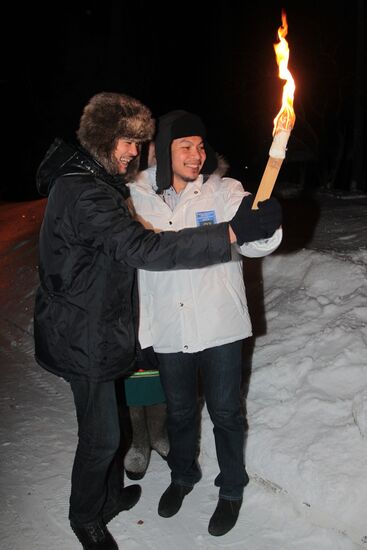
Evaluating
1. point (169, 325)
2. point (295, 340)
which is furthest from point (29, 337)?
point (169, 325)

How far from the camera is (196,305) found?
296 centimetres

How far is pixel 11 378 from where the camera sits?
5.46m

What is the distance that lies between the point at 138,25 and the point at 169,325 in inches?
799

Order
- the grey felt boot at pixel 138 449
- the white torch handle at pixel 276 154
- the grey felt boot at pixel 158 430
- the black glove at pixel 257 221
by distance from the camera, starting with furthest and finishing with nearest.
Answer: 1. the grey felt boot at pixel 158 430
2. the grey felt boot at pixel 138 449
3. the black glove at pixel 257 221
4. the white torch handle at pixel 276 154

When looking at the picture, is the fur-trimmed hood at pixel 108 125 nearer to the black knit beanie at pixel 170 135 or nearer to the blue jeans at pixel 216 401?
the black knit beanie at pixel 170 135

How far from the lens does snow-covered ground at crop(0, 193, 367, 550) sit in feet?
10.2

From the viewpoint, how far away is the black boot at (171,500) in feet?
10.9

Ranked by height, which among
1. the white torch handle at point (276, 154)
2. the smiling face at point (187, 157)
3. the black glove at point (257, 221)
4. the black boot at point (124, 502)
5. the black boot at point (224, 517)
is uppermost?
the white torch handle at point (276, 154)

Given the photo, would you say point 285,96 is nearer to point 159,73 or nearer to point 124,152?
point 124,152

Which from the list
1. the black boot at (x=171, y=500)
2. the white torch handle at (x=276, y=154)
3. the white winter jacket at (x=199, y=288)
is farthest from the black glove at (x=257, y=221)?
the black boot at (x=171, y=500)

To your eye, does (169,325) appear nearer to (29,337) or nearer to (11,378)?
(11,378)

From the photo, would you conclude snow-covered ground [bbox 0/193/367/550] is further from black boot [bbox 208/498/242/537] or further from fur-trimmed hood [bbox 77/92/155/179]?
fur-trimmed hood [bbox 77/92/155/179]

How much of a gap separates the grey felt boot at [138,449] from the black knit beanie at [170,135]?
1.69m

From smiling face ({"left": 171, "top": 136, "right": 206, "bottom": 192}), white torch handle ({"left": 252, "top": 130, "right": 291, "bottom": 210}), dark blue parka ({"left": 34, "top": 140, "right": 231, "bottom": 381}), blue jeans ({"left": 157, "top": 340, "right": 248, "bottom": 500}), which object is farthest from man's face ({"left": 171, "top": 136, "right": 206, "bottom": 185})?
blue jeans ({"left": 157, "top": 340, "right": 248, "bottom": 500})
